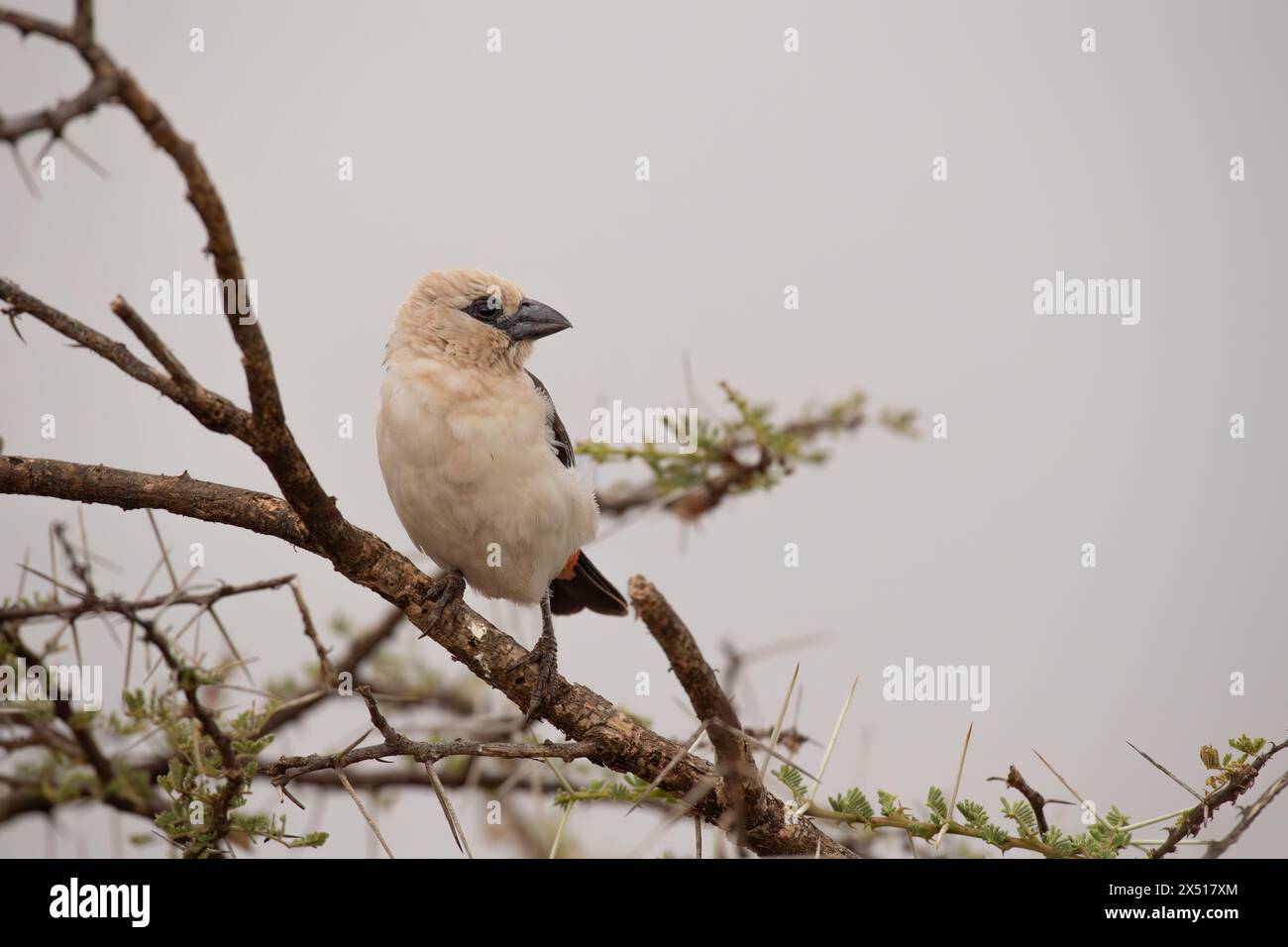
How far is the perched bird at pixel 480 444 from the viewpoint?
4.70 meters

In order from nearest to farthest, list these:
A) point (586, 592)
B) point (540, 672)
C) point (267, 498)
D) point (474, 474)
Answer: point (267, 498)
point (540, 672)
point (474, 474)
point (586, 592)

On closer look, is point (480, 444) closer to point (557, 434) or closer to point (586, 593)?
point (557, 434)

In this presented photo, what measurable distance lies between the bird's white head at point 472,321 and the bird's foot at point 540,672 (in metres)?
1.53

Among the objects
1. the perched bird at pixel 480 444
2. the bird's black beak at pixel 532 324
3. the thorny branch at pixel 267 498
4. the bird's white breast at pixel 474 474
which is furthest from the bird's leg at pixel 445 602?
the bird's black beak at pixel 532 324

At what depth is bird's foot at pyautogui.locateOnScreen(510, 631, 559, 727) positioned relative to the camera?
348 centimetres

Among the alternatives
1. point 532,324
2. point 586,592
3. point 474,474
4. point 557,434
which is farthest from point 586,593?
point 532,324

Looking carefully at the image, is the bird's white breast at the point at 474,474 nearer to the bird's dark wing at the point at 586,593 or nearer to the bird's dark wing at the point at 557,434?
the bird's dark wing at the point at 557,434

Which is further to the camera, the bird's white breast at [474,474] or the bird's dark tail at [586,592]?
the bird's dark tail at [586,592]

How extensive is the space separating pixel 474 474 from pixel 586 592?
1.14 meters

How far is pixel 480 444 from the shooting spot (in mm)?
4699

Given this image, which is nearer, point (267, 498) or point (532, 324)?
point (267, 498)

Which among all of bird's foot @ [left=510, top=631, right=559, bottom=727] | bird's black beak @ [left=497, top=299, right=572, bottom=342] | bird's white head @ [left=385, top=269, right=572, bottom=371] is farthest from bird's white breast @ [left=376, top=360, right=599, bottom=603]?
bird's foot @ [left=510, top=631, right=559, bottom=727]
